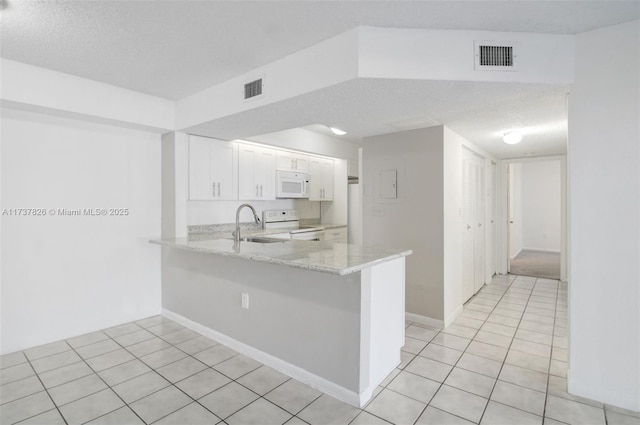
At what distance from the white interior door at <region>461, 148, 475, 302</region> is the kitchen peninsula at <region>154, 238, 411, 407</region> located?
1910 mm

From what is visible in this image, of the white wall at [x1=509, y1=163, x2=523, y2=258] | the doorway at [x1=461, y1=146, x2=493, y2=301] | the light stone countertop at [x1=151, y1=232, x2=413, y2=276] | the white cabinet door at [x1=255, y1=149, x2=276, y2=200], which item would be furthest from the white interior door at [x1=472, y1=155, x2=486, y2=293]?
the white wall at [x1=509, y1=163, x2=523, y2=258]

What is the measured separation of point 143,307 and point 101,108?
7.15ft

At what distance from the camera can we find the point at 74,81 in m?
2.91

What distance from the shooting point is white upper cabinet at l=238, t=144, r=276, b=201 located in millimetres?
4348

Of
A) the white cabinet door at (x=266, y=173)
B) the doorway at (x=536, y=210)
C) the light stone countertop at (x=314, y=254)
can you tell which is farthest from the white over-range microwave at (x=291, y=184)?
the doorway at (x=536, y=210)

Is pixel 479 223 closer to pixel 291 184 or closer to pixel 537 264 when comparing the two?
pixel 291 184

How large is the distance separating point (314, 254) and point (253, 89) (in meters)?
1.49

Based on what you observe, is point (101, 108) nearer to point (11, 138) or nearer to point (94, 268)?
point (11, 138)

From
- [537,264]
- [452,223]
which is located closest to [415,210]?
[452,223]

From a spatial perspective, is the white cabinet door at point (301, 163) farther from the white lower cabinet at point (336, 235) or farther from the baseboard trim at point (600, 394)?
the baseboard trim at point (600, 394)

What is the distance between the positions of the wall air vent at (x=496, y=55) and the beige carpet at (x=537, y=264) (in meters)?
5.05

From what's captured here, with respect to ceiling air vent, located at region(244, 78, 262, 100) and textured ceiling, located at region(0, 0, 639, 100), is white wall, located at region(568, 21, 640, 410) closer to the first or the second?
textured ceiling, located at region(0, 0, 639, 100)

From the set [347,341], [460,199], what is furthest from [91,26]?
[460,199]

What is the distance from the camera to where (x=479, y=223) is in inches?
195
